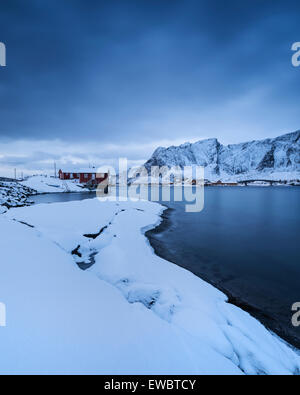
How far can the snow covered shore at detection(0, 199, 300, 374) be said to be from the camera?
7.90 feet

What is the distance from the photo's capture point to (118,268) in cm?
632

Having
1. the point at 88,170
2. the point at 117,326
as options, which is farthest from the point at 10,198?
the point at 88,170

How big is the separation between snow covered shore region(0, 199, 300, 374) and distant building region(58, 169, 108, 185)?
3000 inches

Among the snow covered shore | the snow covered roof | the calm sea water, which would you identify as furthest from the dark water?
the snow covered roof

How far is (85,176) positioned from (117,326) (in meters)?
82.1

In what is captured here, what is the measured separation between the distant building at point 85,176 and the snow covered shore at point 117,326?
250 ft

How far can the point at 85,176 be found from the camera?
7912cm

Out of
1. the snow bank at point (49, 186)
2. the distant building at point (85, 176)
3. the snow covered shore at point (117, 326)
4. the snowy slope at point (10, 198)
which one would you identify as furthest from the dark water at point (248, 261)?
the distant building at point (85, 176)

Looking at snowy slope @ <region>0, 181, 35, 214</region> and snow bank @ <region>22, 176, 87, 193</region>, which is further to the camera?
snow bank @ <region>22, 176, 87, 193</region>

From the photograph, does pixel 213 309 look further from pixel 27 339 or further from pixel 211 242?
pixel 211 242

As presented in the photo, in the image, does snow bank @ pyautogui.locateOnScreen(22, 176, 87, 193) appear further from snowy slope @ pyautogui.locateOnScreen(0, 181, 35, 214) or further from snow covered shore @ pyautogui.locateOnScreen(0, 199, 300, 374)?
snow covered shore @ pyautogui.locateOnScreen(0, 199, 300, 374)

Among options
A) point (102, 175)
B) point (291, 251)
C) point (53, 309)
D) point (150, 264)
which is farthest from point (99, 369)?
point (102, 175)

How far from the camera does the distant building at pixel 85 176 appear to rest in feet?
259

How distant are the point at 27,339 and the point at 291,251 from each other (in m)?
13.5
